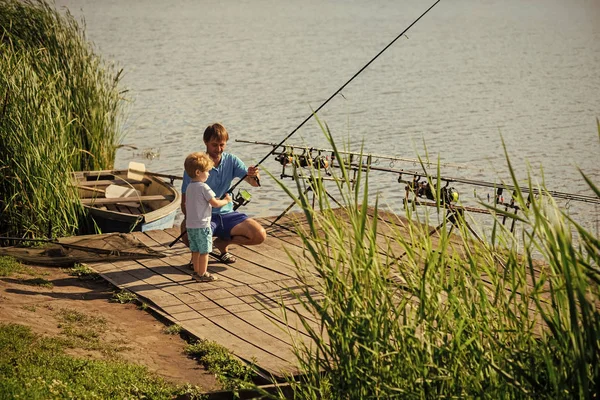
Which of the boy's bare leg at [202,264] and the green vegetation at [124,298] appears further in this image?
the boy's bare leg at [202,264]

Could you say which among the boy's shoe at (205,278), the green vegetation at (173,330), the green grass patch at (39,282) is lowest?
the green vegetation at (173,330)

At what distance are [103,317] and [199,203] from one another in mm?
1195

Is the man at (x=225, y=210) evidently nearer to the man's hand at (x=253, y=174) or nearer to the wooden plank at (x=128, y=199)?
the man's hand at (x=253, y=174)

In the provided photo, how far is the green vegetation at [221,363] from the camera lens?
18.1 feet

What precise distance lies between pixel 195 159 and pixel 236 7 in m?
47.5

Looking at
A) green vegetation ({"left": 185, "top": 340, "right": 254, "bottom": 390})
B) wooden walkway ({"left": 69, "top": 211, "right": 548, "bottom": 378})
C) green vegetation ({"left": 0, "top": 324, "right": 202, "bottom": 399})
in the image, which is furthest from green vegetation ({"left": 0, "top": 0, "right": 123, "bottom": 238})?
green vegetation ({"left": 185, "top": 340, "right": 254, "bottom": 390})

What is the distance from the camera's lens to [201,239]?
7.20m

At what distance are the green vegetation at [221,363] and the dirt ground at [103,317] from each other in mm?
53

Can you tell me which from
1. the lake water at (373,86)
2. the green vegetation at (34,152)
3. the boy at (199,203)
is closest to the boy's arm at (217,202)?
the boy at (199,203)

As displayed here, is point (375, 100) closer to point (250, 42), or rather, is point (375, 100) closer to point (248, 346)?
point (250, 42)

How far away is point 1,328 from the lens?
598cm

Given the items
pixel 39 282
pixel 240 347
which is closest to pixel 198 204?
pixel 39 282

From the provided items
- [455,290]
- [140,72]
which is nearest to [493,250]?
[455,290]

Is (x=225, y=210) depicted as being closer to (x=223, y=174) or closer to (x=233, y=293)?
(x=223, y=174)
